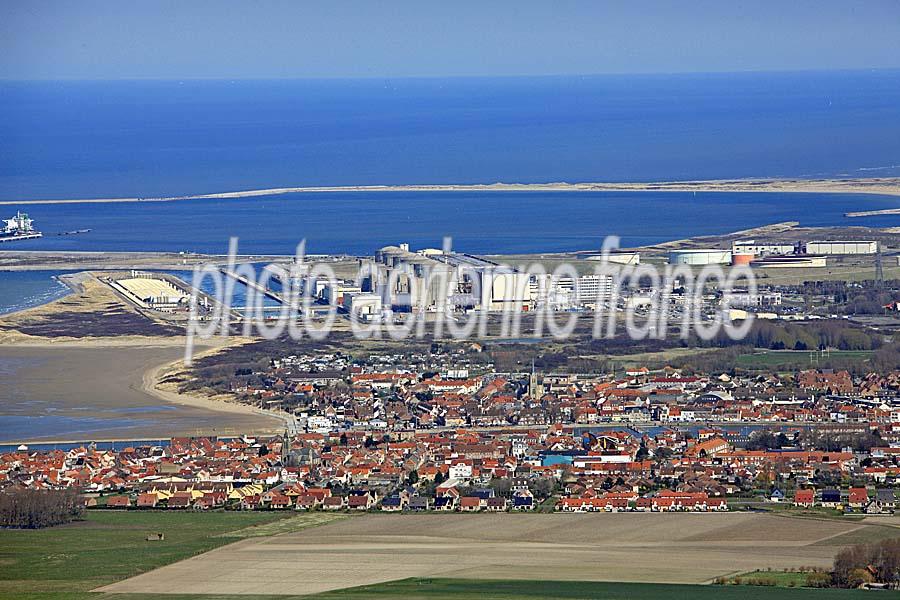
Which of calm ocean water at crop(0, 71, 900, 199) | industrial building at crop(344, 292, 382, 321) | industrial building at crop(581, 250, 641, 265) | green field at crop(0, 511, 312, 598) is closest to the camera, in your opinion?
green field at crop(0, 511, 312, 598)

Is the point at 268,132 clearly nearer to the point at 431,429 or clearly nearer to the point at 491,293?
the point at 491,293

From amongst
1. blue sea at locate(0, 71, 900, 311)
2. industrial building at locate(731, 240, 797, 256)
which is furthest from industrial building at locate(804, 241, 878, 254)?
blue sea at locate(0, 71, 900, 311)

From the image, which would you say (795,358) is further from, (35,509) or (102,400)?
(35,509)

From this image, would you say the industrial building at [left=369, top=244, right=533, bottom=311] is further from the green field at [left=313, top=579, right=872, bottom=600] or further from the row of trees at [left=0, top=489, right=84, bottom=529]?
the green field at [left=313, top=579, right=872, bottom=600]

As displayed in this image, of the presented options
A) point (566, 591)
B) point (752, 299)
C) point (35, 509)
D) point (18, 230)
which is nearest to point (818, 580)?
point (566, 591)

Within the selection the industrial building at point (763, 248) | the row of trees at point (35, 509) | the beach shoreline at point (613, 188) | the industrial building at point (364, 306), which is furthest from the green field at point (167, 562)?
the beach shoreline at point (613, 188)

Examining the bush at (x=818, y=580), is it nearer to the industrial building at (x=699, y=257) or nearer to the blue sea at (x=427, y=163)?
the blue sea at (x=427, y=163)
